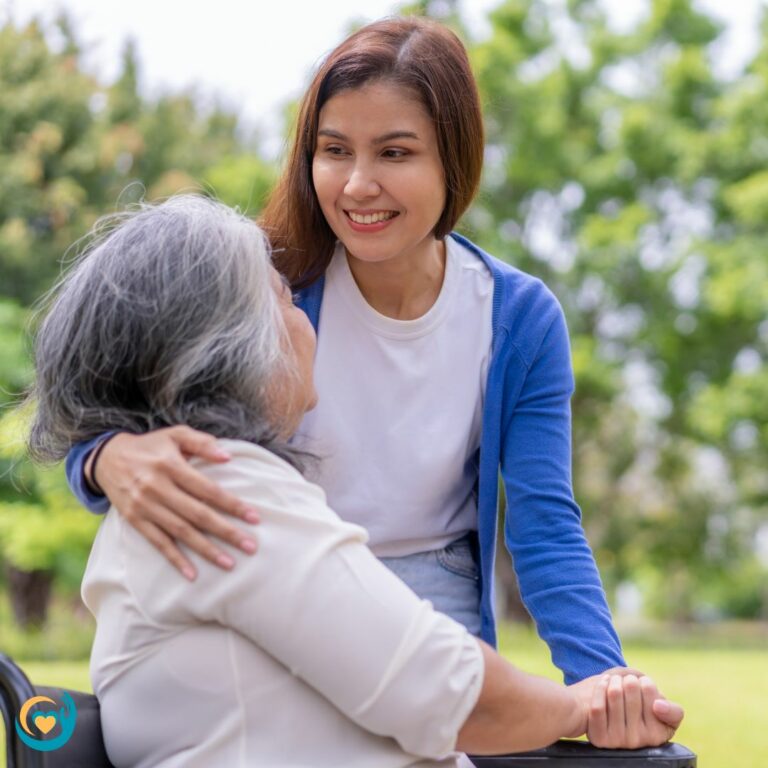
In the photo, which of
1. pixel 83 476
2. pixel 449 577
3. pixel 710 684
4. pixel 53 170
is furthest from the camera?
pixel 53 170

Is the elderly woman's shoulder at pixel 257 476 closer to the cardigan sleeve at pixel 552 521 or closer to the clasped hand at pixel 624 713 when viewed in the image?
the clasped hand at pixel 624 713

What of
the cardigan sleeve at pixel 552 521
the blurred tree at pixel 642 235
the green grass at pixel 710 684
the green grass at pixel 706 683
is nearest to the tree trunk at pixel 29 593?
the green grass at pixel 710 684

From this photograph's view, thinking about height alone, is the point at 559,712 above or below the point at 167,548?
below

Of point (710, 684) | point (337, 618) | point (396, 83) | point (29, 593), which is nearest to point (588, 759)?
point (337, 618)

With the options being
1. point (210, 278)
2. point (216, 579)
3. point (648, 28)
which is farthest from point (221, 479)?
point (648, 28)

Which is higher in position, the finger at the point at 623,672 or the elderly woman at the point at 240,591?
the elderly woman at the point at 240,591

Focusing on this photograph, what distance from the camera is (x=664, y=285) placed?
1792cm

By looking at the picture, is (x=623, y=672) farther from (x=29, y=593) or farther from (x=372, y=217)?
(x=29, y=593)

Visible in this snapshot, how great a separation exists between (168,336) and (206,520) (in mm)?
211

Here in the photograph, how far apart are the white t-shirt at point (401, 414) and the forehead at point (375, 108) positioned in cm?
31

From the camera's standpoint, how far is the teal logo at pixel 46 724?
121 cm

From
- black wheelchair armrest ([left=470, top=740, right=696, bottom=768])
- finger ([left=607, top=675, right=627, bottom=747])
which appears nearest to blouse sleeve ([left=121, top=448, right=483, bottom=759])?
black wheelchair armrest ([left=470, top=740, right=696, bottom=768])

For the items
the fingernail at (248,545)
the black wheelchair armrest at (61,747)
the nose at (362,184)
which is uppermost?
the nose at (362,184)

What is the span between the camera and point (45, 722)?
1249 mm
